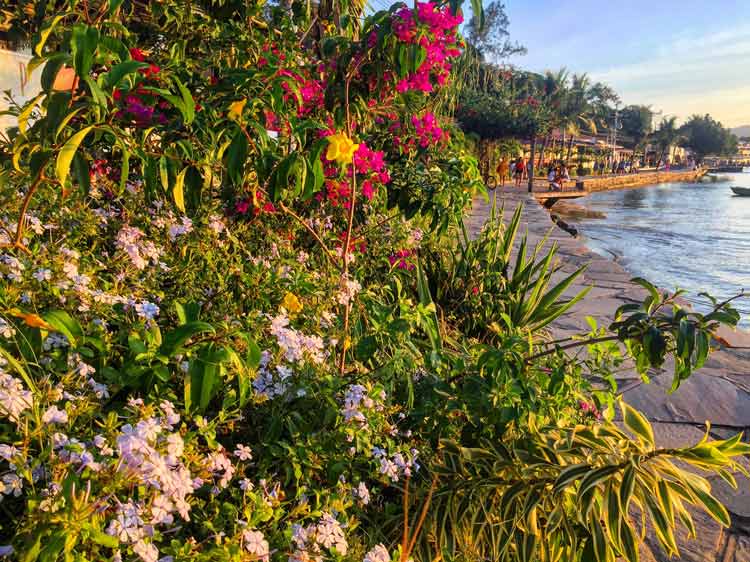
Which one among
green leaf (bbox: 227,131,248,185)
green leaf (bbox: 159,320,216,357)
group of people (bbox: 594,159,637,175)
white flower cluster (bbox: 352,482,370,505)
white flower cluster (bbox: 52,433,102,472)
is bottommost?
white flower cluster (bbox: 352,482,370,505)

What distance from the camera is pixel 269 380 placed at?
129 cm

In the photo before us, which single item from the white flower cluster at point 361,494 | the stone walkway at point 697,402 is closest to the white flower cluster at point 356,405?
the white flower cluster at point 361,494

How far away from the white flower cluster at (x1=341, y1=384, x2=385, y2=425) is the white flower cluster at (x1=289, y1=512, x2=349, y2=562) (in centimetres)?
24

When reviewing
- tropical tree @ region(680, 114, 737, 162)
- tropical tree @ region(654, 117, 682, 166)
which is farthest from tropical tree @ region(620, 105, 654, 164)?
tropical tree @ region(680, 114, 737, 162)

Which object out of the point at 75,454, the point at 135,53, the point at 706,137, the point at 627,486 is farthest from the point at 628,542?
the point at 706,137

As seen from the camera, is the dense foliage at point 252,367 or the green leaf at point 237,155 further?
the green leaf at point 237,155

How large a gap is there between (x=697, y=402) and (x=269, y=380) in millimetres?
2574

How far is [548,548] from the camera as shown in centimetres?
144

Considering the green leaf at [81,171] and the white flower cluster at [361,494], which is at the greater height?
the green leaf at [81,171]

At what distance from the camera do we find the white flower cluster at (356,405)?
122cm

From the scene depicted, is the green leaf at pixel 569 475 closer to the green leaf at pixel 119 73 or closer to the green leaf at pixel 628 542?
the green leaf at pixel 628 542

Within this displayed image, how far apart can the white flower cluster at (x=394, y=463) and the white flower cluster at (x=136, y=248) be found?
2.80ft

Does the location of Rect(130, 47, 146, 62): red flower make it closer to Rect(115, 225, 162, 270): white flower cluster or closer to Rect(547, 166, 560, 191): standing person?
Rect(115, 225, 162, 270): white flower cluster

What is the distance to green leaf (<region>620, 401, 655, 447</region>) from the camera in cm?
145
